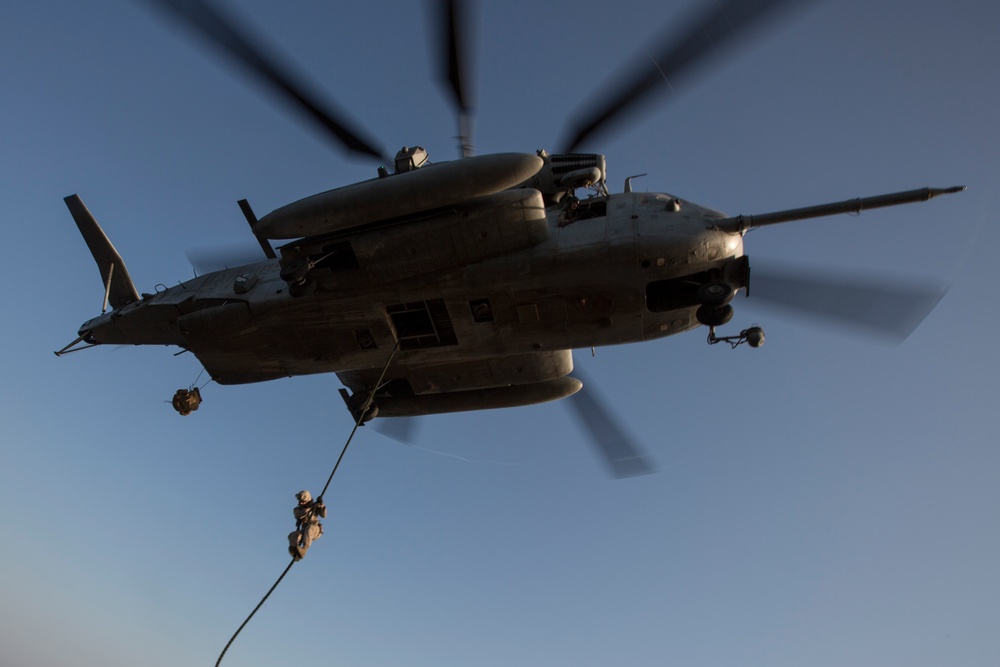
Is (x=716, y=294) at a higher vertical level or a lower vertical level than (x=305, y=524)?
higher

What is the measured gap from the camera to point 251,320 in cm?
994

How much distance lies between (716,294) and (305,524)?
576cm

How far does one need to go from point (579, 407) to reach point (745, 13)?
22.1 feet

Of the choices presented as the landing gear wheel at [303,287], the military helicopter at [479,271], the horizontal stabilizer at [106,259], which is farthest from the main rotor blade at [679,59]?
the horizontal stabilizer at [106,259]

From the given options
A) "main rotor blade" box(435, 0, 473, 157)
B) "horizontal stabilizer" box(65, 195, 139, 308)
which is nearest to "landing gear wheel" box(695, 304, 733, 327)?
"main rotor blade" box(435, 0, 473, 157)

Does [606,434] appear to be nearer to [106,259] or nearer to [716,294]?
[716,294]

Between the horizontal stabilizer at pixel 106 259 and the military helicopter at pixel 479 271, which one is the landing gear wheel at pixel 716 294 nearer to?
the military helicopter at pixel 479 271

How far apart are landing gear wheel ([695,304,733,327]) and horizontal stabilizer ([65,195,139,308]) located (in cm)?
1015

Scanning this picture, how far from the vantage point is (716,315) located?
8211 mm

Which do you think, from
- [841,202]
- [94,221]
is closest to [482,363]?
[841,202]

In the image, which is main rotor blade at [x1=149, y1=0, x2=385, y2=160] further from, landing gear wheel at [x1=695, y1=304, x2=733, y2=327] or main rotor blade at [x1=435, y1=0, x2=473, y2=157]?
landing gear wheel at [x1=695, y1=304, x2=733, y2=327]

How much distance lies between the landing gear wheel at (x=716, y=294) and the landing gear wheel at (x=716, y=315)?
10 centimetres

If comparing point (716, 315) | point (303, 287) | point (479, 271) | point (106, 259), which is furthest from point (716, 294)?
point (106, 259)

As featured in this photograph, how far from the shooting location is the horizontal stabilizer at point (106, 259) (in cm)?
1209
